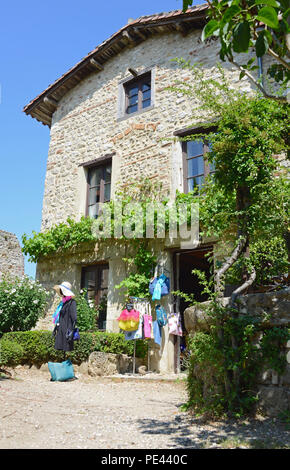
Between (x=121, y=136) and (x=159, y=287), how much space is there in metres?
3.87

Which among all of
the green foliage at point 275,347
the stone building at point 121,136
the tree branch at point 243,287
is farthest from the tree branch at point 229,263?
the stone building at point 121,136

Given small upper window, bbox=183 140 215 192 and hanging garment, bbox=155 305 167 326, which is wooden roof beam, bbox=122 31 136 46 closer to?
small upper window, bbox=183 140 215 192

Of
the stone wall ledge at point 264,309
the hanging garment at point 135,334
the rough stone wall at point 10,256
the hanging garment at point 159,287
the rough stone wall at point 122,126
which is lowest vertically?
the hanging garment at point 135,334

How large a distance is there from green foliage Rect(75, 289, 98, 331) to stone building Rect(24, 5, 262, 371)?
279 millimetres

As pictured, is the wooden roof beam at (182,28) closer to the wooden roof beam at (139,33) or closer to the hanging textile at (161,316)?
the wooden roof beam at (139,33)

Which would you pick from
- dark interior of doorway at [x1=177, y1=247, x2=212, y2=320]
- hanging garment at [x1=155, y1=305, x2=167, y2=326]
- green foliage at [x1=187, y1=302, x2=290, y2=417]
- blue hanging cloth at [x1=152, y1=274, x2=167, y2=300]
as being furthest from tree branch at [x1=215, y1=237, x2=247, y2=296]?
dark interior of doorway at [x1=177, y1=247, x2=212, y2=320]

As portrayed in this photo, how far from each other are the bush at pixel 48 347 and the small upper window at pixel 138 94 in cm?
521

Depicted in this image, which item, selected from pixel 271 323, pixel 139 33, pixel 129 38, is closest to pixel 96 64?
pixel 129 38

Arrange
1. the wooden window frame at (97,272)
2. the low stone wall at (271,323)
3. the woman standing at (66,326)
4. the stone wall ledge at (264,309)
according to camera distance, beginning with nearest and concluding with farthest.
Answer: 1. the low stone wall at (271,323)
2. the stone wall ledge at (264,309)
3. the woman standing at (66,326)
4. the wooden window frame at (97,272)

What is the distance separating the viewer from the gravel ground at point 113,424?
8.68 ft

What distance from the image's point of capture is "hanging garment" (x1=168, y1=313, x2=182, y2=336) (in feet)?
22.5
